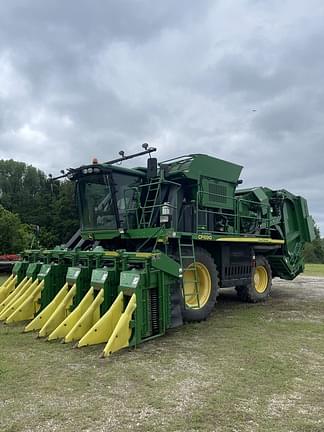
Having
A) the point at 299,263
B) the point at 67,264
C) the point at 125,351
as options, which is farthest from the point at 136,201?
the point at 299,263

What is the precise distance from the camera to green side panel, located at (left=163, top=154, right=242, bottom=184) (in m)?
8.48

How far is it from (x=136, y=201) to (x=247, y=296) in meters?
3.88

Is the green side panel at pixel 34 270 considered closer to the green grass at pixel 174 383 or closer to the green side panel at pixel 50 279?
the green side panel at pixel 50 279

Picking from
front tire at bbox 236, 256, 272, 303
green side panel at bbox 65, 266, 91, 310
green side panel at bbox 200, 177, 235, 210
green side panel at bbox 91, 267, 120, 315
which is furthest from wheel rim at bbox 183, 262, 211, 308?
front tire at bbox 236, 256, 272, 303

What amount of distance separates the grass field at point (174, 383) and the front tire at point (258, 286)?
9.77 feet

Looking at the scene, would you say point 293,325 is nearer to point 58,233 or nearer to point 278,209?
point 278,209

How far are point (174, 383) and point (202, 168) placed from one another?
5.30 m

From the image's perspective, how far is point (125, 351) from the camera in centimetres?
545

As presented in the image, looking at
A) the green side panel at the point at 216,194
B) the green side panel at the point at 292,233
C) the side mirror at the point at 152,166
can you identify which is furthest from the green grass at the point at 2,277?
the green side panel at the point at 292,233

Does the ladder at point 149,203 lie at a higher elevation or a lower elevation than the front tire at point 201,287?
higher

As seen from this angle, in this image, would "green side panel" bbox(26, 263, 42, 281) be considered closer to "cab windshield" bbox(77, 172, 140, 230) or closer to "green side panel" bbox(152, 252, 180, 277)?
"cab windshield" bbox(77, 172, 140, 230)

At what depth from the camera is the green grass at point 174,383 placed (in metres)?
3.40

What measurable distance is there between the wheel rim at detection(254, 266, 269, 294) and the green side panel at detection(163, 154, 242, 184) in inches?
109

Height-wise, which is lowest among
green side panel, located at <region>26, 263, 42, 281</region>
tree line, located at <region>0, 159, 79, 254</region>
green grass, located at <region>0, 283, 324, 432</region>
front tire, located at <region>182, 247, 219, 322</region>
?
A: green grass, located at <region>0, 283, 324, 432</region>
